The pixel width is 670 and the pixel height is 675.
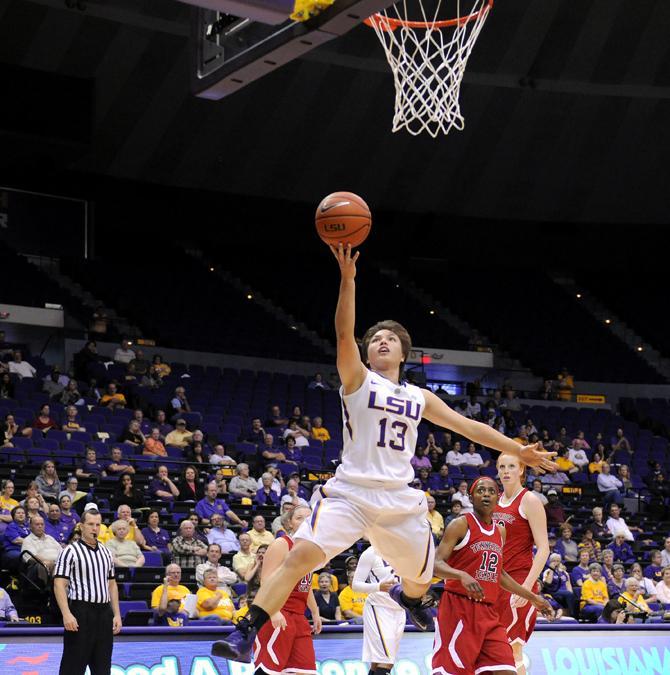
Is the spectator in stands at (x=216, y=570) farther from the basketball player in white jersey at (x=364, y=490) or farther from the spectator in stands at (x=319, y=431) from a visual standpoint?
the spectator in stands at (x=319, y=431)

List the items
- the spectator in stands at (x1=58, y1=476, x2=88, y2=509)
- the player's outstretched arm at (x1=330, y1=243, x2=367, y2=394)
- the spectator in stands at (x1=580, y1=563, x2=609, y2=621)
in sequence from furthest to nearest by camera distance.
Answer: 1. the spectator in stands at (x1=580, y1=563, x2=609, y2=621)
2. the spectator in stands at (x1=58, y1=476, x2=88, y2=509)
3. the player's outstretched arm at (x1=330, y1=243, x2=367, y2=394)

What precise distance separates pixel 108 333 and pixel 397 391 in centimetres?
1931

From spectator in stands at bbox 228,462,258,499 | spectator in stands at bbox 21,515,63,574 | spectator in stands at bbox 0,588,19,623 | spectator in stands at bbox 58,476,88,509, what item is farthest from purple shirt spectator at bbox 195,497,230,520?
spectator in stands at bbox 0,588,19,623

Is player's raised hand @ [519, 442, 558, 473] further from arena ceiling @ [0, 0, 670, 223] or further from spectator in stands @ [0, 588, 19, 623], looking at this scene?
arena ceiling @ [0, 0, 670, 223]

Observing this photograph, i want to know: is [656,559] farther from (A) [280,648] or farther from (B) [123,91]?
(B) [123,91]

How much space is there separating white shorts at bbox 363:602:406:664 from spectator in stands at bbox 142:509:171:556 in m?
5.46

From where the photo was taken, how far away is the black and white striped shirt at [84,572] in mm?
9016

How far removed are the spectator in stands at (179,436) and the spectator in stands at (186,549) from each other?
4471 millimetres

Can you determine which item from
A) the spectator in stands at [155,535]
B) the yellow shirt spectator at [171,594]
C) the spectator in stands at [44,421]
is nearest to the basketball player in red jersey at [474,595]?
the yellow shirt spectator at [171,594]

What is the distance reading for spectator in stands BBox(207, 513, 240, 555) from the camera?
14.6m

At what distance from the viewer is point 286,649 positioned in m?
7.66

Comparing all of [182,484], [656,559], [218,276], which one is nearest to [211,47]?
[182,484]

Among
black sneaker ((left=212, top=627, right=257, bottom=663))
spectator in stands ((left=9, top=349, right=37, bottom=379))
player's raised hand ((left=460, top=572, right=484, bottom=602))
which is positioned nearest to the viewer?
black sneaker ((left=212, top=627, right=257, bottom=663))

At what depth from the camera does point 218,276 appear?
30469mm
